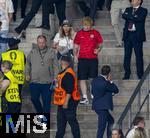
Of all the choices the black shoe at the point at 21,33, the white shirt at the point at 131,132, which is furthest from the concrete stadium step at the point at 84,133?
the black shoe at the point at 21,33

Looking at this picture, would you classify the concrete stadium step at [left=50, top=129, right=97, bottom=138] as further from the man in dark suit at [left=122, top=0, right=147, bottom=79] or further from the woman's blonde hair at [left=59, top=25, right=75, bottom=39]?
the woman's blonde hair at [left=59, top=25, right=75, bottom=39]

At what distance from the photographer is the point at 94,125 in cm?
1958

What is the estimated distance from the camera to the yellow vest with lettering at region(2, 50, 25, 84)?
1975cm

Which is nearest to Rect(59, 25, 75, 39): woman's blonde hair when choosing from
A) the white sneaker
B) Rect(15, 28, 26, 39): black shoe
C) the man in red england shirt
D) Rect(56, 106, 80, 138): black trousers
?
the man in red england shirt

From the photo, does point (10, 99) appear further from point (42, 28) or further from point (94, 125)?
point (42, 28)

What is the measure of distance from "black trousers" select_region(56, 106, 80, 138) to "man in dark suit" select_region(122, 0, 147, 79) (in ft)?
7.83

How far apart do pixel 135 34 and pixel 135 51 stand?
0.33 metres

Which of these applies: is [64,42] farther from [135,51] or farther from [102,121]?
[102,121]

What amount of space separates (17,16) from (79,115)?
219 inches

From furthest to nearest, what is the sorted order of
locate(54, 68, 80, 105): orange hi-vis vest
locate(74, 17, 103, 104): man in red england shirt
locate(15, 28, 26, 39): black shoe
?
1. locate(15, 28, 26, 39): black shoe
2. locate(74, 17, 103, 104): man in red england shirt
3. locate(54, 68, 80, 105): orange hi-vis vest

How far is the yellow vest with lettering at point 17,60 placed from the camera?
19.8 m

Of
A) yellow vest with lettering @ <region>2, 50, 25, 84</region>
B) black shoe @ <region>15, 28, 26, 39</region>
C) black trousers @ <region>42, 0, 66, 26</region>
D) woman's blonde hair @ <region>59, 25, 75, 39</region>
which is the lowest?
yellow vest with lettering @ <region>2, 50, 25, 84</region>

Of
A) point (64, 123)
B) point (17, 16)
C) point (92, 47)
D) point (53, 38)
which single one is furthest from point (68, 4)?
point (64, 123)

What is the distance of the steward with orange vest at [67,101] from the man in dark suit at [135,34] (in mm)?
2157
